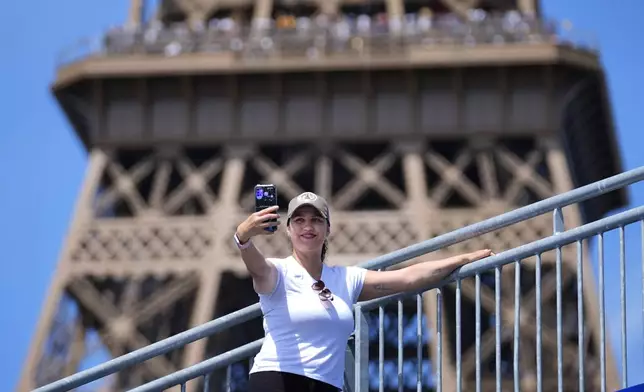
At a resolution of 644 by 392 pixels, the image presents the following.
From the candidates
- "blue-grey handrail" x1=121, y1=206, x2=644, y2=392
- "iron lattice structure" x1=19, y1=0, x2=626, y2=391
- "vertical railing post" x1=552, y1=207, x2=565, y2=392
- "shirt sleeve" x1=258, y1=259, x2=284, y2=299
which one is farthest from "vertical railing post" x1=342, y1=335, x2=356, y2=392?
"iron lattice structure" x1=19, y1=0, x2=626, y2=391

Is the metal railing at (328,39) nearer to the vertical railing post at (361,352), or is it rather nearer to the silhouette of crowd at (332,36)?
the silhouette of crowd at (332,36)

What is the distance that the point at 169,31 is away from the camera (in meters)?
34.2

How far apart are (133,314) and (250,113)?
535 cm

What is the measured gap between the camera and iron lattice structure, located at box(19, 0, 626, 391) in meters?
32.2

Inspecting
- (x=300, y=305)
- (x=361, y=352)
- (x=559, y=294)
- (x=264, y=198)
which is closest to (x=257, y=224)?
(x=264, y=198)

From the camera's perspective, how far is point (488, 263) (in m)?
8.34

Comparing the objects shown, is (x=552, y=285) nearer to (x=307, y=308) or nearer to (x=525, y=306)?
(x=525, y=306)

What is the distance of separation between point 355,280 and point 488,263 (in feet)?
2.59

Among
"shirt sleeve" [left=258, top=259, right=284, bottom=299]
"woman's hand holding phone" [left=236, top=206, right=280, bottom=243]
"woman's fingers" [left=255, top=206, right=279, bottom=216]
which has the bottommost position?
"shirt sleeve" [left=258, top=259, right=284, bottom=299]

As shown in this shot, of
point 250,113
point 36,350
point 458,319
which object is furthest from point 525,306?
point 458,319

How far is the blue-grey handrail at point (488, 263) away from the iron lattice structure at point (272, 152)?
74.9 feet

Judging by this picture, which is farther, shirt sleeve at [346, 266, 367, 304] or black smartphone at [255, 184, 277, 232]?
shirt sleeve at [346, 266, 367, 304]

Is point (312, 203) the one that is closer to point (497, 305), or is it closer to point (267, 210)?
point (267, 210)

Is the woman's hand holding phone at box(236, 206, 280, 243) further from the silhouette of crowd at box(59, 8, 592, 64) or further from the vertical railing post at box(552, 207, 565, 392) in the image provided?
the silhouette of crowd at box(59, 8, 592, 64)
